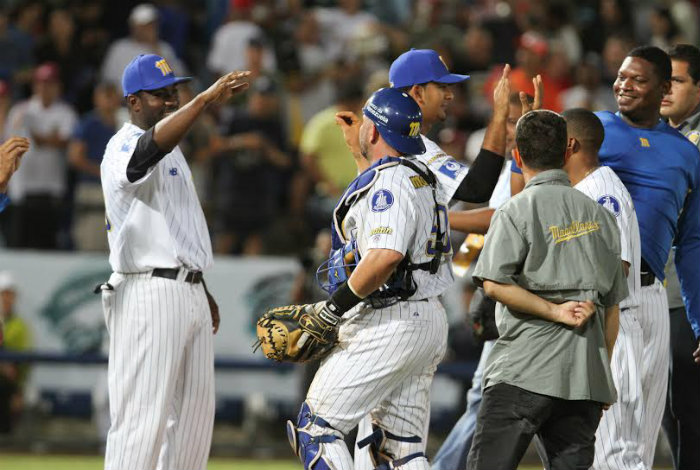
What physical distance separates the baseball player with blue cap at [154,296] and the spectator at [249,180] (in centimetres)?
552

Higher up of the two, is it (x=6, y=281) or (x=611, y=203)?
(x=611, y=203)

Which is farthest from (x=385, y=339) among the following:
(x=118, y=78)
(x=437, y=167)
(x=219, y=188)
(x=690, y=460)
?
(x=118, y=78)

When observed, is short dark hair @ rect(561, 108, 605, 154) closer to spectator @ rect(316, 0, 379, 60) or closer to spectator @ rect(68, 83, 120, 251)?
spectator @ rect(68, 83, 120, 251)

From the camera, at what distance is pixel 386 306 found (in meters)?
5.74

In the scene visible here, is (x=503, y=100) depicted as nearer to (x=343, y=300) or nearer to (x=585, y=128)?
(x=585, y=128)

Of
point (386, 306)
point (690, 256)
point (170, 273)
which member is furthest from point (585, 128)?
point (170, 273)

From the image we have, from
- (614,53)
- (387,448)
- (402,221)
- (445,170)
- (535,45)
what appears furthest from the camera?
(614,53)

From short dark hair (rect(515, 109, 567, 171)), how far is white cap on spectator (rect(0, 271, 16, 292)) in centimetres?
752

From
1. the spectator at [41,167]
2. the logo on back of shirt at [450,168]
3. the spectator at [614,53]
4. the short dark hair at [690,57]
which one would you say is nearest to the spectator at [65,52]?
the spectator at [41,167]

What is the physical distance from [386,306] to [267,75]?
319 inches

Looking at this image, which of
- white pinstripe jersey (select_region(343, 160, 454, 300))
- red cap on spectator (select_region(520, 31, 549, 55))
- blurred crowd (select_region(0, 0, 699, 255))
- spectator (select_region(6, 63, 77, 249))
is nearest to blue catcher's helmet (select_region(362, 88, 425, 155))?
white pinstripe jersey (select_region(343, 160, 454, 300))

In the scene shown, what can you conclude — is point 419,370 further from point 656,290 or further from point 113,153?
point 113,153

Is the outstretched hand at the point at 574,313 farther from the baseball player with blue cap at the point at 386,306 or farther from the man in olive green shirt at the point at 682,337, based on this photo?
the man in olive green shirt at the point at 682,337

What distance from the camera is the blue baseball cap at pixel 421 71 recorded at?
22.1 feet
